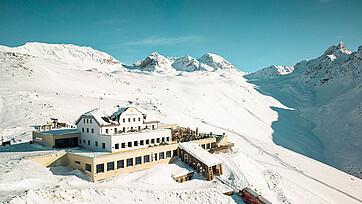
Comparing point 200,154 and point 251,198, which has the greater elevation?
point 200,154

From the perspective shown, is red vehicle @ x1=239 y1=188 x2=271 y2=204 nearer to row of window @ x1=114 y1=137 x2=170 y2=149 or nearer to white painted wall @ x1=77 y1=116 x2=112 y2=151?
row of window @ x1=114 y1=137 x2=170 y2=149

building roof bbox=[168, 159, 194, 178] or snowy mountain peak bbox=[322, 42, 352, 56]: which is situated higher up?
snowy mountain peak bbox=[322, 42, 352, 56]

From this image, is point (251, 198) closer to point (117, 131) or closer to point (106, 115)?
point (117, 131)

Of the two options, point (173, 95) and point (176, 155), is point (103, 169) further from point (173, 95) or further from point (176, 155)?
point (173, 95)

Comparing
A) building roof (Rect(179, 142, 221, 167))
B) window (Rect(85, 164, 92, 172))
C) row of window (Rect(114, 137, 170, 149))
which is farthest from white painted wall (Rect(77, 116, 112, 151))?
building roof (Rect(179, 142, 221, 167))

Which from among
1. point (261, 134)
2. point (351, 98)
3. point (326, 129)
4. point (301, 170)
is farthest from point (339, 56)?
point (301, 170)

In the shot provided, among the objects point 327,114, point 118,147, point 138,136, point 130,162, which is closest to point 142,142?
point 138,136

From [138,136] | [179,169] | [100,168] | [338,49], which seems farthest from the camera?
[338,49]
